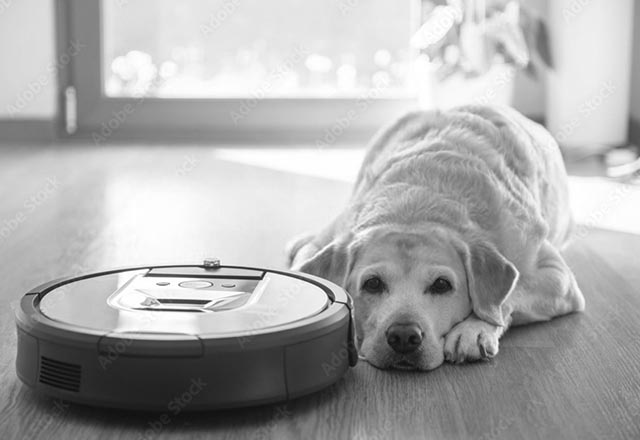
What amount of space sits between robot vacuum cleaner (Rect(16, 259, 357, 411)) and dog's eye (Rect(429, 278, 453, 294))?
25 centimetres

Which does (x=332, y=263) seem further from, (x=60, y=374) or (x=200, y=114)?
(x=200, y=114)

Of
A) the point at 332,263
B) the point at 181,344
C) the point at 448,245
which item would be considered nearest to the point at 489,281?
the point at 448,245

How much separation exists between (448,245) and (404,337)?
1.05ft

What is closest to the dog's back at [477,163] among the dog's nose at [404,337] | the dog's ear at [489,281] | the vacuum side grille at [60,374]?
the dog's ear at [489,281]

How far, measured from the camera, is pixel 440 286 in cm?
259

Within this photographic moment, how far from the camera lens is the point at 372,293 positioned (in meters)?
2.61

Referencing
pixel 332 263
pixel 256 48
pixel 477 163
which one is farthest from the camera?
pixel 256 48

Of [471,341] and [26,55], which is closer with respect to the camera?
[471,341]

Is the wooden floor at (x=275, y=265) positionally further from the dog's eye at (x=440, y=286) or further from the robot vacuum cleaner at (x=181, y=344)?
the dog's eye at (x=440, y=286)

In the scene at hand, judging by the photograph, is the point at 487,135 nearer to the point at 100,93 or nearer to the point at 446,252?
the point at 446,252

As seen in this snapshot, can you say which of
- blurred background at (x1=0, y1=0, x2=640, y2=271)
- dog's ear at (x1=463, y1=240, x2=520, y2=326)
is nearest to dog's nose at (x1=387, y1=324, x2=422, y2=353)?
dog's ear at (x1=463, y1=240, x2=520, y2=326)

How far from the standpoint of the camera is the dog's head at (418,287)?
248 cm

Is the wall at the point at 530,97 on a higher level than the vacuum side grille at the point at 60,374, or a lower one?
higher

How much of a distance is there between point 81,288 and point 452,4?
4.37m
